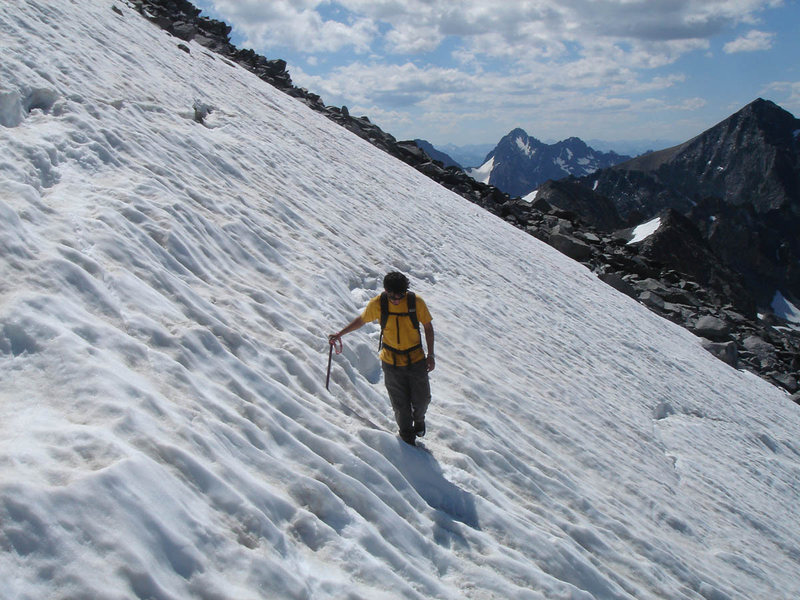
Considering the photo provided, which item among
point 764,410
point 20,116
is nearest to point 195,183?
point 20,116

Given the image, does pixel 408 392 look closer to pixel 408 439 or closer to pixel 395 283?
pixel 408 439

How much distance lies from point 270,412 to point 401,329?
5.00 feet

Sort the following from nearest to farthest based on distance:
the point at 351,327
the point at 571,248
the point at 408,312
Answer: the point at 408,312 < the point at 351,327 < the point at 571,248

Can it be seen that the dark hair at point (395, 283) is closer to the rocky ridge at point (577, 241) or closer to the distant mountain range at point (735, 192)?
the rocky ridge at point (577, 241)

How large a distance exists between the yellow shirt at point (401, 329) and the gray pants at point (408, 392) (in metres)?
0.09

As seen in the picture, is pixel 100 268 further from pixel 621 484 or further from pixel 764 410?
pixel 764 410

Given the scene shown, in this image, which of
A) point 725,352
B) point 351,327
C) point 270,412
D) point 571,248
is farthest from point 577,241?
point 270,412

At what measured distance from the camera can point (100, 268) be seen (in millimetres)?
5348

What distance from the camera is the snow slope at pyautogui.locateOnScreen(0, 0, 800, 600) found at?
343 centimetres

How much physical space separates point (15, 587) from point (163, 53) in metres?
18.3

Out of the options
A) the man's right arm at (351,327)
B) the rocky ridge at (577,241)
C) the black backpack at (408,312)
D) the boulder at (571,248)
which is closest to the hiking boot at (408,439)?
the black backpack at (408,312)

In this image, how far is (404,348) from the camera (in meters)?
5.69

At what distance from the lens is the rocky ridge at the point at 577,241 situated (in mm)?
25562

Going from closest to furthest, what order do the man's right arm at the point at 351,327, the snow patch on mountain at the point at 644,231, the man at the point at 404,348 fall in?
the man at the point at 404,348 → the man's right arm at the point at 351,327 → the snow patch on mountain at the point at 644,231
